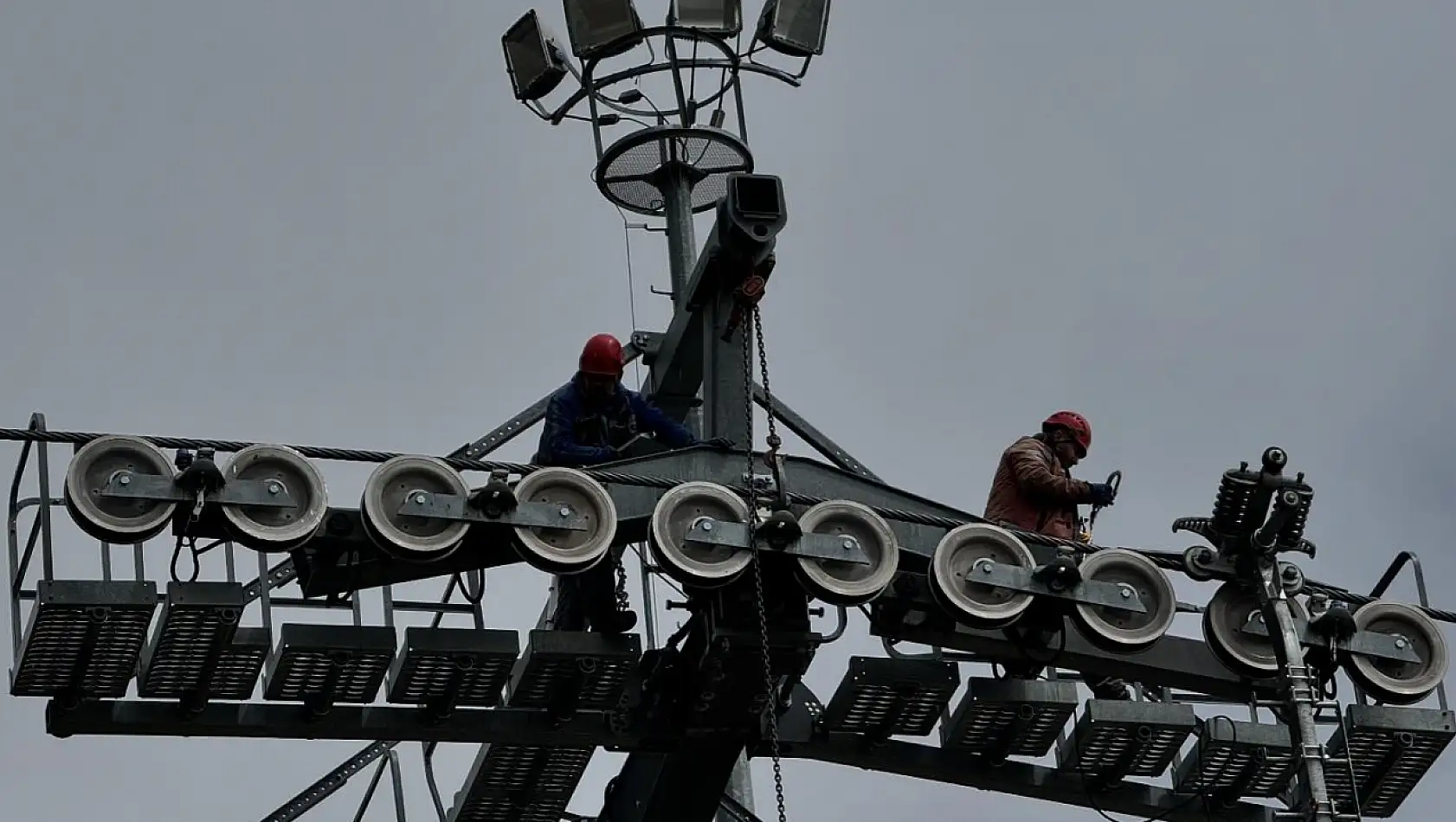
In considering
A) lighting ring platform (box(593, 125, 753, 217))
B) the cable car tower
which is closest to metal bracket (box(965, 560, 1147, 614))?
the cable car tower

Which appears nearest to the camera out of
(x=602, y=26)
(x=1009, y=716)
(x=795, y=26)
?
(x=1009, y=716)

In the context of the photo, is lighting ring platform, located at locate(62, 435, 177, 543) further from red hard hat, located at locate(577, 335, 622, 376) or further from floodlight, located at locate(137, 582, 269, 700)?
red hard hat, located at locate(577, 335, 622, 376)

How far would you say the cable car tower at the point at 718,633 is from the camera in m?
19.6

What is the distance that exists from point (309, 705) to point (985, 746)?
185 inches

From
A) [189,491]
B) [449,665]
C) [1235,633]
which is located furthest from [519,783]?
[1235,633]

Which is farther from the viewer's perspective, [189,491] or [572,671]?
[572,671]

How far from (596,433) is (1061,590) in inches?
129

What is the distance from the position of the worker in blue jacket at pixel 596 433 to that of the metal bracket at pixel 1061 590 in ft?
6.79

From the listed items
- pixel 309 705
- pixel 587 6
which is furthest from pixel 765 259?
pixel 587 6

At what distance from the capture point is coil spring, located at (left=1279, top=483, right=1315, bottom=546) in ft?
62.5

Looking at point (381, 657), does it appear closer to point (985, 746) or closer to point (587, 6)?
point (985, 746)

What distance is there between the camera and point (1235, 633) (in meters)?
21.4

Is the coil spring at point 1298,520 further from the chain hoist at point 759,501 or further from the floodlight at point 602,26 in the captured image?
the floodlight at point 602,26

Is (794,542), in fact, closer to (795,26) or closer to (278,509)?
(278,509)
